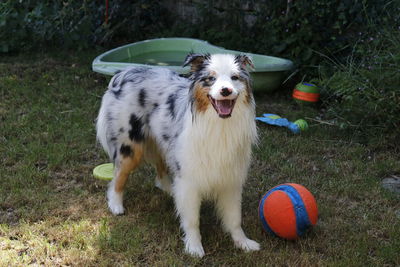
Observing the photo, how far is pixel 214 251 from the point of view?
3246 millimetres

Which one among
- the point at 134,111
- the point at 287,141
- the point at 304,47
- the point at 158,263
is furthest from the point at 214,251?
the point at 304,47

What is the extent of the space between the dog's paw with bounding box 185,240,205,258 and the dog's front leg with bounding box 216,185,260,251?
255mm

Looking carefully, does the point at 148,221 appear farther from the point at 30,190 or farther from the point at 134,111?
the point at 30,190

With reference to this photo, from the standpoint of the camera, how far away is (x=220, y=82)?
2.74 metres

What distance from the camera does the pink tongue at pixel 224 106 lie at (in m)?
2.76

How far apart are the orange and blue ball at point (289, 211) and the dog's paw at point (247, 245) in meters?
0.16

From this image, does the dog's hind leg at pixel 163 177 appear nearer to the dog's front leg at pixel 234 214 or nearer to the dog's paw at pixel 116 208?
the dog's paw at pixel 116 208

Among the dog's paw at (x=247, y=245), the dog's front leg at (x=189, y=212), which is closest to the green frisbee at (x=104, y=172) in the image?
the dog's front leg at (x=189, y=212)

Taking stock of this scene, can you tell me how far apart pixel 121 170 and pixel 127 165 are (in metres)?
0.07

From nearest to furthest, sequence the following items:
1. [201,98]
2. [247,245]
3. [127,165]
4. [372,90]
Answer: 1. [201,98]
2. [247,245]
3. [127,165]
4. [372,90]

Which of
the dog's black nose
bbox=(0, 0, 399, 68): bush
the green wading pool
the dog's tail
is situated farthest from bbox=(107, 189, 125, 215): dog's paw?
bbox=(0, 0, 399, 68): bush

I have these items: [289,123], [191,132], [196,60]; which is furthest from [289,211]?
[289,123]

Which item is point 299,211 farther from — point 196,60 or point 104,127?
point 104,127

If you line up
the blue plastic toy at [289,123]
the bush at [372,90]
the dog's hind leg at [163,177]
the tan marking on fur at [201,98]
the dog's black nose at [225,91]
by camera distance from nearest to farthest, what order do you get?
the dog's black nose at [225,91] < the tan marking on fur at [201,98] < the dog's hind leg at [163,177] < the bush at [372,90] < the blue plastic toy at [289,123]
